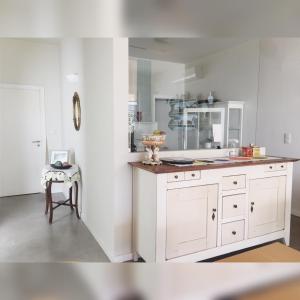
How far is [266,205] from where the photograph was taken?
2578 mm

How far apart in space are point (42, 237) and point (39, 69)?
3.19 m

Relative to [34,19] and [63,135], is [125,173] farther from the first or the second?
[63,135]

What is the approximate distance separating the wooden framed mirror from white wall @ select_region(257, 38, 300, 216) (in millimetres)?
2784

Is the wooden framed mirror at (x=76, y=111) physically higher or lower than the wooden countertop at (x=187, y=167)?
higher

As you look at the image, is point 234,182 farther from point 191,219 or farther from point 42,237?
point 42,237

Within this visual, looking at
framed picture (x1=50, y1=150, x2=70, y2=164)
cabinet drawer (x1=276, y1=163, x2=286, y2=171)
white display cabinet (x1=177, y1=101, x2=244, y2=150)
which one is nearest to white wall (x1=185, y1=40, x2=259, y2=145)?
white display cabinet (x1=177, y1=101, x2=244, y2=150)

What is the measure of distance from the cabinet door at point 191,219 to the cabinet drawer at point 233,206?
0.37ft

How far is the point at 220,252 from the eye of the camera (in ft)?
7.57

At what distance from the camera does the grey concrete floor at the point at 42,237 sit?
2.44 m

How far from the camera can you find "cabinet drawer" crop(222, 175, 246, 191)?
230 centimetres

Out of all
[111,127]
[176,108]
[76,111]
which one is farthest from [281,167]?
[76,111]

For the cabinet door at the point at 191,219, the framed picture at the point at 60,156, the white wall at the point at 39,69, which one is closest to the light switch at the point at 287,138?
the cabinet door at the point at 191,219

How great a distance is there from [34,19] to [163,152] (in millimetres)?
2334

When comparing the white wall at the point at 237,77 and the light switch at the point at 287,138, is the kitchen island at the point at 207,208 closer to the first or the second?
the light switch at the point at 287,138
